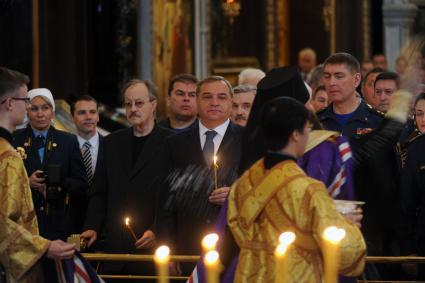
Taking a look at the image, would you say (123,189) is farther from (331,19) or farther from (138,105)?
(331,19)

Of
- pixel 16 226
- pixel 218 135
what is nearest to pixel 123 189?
pixel 218 135

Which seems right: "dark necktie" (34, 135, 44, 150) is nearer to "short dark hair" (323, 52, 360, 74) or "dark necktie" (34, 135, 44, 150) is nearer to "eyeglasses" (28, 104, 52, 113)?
"eyeglasses" (28, 104, 52, 113)

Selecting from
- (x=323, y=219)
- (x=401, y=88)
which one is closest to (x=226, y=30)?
(x=401, y=88)

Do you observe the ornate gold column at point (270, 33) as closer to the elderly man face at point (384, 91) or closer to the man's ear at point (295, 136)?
the elderly man face at point (384, 91)

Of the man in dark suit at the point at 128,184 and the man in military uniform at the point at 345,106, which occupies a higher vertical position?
the man in military uniform at the point at 345,106

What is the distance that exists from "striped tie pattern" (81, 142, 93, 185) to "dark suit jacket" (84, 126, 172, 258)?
89 centimetres

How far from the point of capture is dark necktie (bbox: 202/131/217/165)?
10188mm

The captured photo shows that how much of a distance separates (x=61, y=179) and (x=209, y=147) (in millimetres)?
1522

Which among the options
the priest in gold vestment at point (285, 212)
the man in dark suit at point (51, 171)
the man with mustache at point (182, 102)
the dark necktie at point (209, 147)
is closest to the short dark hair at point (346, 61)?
the dark necktie at point (209, 147)

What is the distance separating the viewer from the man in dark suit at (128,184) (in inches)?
416

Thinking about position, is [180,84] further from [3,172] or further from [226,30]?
[226,30]

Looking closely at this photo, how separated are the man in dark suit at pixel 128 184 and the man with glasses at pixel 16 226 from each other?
1650 millimetres

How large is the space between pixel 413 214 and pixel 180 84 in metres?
2.36

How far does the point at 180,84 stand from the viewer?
1189 cm
